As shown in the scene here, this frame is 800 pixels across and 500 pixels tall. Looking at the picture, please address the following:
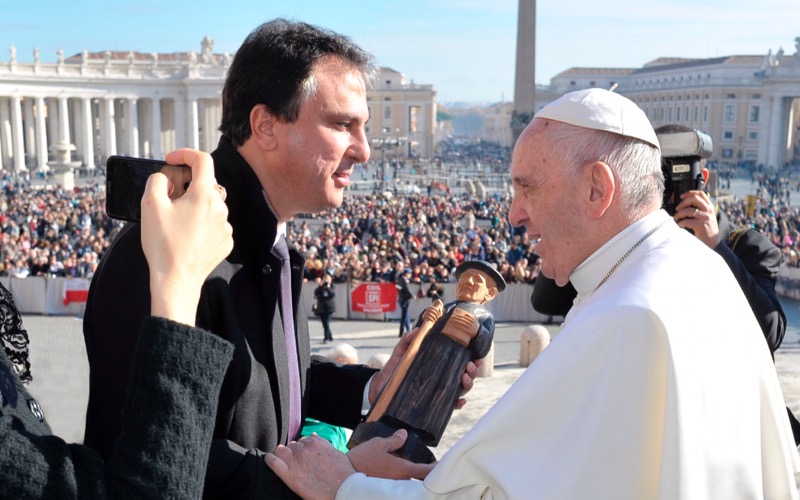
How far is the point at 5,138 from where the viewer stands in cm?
5772

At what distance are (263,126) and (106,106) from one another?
212ft

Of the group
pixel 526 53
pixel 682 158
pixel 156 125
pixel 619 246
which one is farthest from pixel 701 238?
pixel 156 125

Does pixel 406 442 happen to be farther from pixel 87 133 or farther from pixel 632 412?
pixel 87 133

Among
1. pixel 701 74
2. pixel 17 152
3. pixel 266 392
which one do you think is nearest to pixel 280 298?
pixel 266 392

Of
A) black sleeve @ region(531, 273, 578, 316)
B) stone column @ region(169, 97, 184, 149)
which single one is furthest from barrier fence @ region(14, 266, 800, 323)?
stone column @ region(169, 97, 184, 149)

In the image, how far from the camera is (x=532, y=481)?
151 cm

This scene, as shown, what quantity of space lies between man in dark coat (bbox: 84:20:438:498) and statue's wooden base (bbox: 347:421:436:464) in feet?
0.25

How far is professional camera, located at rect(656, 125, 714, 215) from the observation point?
3.00m

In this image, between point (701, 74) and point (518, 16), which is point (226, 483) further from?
point (701, 74)

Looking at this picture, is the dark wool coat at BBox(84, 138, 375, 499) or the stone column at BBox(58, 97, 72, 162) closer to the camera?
the dark wool coat at BBox(84, 138, 375, 499)

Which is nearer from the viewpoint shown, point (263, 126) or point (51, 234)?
point (263, 126)

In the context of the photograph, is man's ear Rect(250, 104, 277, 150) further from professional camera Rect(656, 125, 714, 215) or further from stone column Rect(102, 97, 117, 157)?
stone column Rect(102, 97, 117, 157)

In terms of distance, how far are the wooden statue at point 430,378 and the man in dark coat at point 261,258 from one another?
136mm

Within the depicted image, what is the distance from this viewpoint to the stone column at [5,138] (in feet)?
189
